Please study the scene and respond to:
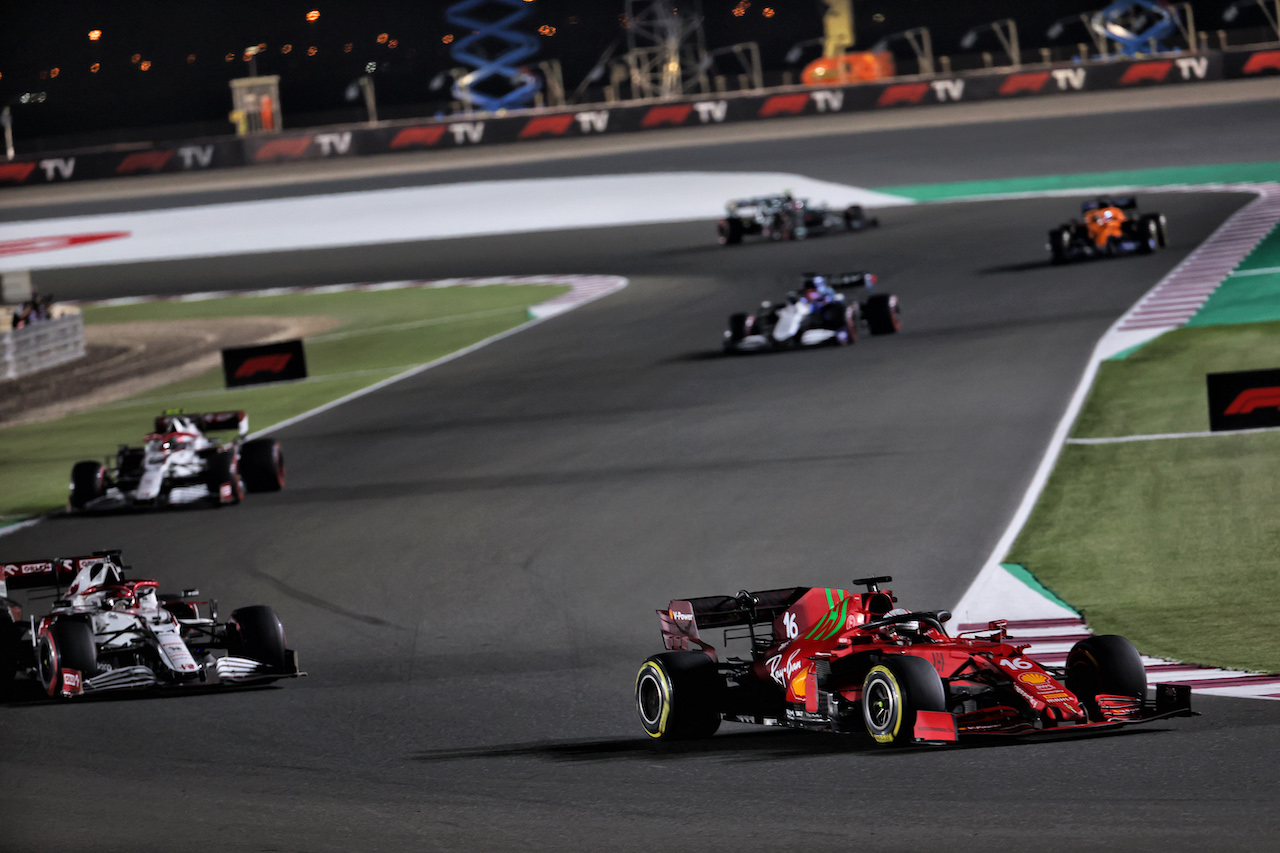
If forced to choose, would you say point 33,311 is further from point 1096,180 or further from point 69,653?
point 1096,180

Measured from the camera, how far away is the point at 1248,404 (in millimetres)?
17125

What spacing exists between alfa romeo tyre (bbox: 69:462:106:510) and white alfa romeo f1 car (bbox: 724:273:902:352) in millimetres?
10165

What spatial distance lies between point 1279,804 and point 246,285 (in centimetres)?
3975

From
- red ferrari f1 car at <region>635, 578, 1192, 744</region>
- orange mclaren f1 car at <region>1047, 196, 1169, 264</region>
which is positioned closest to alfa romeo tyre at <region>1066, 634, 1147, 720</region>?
red ferrari f1 car at <region>635, 578, 1192, 744</region>

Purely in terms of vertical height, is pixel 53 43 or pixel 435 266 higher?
pixel 53 43

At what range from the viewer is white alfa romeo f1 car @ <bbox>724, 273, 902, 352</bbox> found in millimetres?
25641

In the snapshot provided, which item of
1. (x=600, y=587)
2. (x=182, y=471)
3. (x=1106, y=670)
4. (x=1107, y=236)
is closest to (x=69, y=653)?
(x=600, y=587)

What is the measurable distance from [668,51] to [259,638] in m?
56.7

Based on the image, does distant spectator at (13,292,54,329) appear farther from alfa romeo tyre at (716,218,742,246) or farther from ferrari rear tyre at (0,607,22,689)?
ferrari rear tyre at (0,607,22,689)

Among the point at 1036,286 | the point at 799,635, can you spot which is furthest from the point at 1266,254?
the point at 799,635

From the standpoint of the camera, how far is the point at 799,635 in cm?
934

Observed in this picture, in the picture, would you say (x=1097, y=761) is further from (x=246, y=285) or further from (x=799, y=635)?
(x=246, y=285)

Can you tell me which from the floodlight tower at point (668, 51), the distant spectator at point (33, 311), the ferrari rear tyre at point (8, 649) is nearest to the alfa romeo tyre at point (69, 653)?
the ferrari rear tyre at point (8, 649)

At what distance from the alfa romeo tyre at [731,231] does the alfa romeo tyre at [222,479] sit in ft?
76.5
